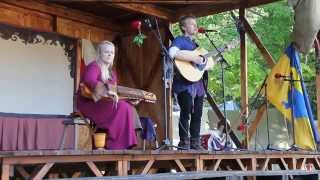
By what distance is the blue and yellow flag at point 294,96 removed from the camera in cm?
649

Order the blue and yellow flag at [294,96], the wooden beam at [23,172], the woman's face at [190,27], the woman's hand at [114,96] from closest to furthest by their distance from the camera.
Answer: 1. the wooden beam at [23,172]
2. the woman's hand at [114,96]
3. the woman's face at [190,27]
4. the blue and yellow flag at [294,96]

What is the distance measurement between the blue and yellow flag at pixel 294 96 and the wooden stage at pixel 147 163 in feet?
0.79

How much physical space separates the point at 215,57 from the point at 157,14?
7.05 feet

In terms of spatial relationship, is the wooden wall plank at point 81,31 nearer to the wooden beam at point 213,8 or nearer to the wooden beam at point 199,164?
the wooden beam at point 213,8

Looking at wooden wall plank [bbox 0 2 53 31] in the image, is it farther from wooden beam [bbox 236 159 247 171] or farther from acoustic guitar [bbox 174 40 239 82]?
wooden beam [bbox 236 159 247 171]

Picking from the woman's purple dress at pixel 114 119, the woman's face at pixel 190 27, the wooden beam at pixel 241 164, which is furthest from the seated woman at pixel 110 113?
the wooden beam at pixel 241 164

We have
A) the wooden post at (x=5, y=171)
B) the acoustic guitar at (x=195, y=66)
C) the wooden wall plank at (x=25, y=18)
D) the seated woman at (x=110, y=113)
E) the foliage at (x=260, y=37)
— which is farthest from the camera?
the foliage at (x=260, y=37)

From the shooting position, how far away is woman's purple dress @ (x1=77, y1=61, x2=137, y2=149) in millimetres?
4699

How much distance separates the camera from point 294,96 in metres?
6.60

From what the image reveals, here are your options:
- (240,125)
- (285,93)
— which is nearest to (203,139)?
(240,125)

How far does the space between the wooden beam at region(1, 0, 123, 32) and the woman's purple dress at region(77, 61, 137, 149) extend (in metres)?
2.62

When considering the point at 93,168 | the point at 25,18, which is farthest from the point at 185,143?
the point at 25,18

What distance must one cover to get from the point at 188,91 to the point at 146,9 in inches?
94.5

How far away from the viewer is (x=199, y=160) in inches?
195
